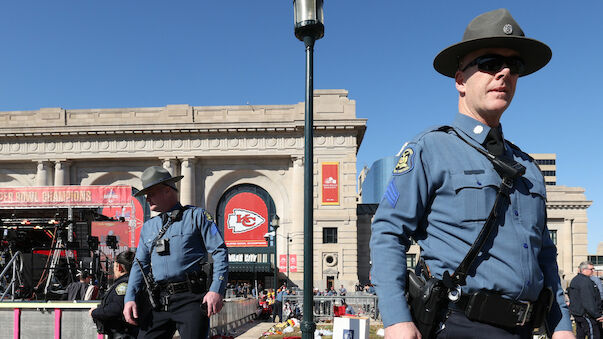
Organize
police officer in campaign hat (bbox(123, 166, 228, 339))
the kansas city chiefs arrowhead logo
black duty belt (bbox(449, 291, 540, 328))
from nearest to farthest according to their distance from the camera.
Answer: black duty belt (bbox(449, 291, 540, 328)), police officer in campaign hat (bbox(123, 166, 228, 339)), the kansas city chiefs arrowhead logo

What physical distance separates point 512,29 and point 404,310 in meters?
1.48

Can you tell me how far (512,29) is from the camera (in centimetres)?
276

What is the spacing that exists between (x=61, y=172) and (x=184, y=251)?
4687 centimetres

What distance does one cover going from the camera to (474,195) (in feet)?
8.31

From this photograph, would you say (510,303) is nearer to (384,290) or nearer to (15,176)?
(384,290)

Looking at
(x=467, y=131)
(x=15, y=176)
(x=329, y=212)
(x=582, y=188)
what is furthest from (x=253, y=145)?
(x=467, y=131)

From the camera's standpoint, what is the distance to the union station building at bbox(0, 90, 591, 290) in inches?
1802

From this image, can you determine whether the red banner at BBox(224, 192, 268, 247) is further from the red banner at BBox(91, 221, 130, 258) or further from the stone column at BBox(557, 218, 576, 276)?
the stone column at BBox(557, 218, 576, 276)

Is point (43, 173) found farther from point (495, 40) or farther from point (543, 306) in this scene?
point (543, 306)

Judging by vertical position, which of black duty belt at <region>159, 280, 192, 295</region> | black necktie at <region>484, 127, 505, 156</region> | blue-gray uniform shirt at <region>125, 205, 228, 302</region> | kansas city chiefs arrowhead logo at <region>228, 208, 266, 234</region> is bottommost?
kansas city chiefs arrowhead logo at <region>228, 208, 266, 234</region>

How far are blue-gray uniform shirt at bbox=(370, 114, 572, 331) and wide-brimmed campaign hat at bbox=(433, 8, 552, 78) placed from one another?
45 centimetres

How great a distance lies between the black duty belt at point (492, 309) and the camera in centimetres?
243

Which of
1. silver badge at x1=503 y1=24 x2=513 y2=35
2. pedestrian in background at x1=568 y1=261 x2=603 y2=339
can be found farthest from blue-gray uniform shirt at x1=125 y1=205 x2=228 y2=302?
pedestrian in background at x1=568 y1=261 x2=603 y2=339

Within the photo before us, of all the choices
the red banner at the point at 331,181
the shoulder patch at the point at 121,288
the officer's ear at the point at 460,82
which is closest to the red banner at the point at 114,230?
the red banner at the point at 331,181
